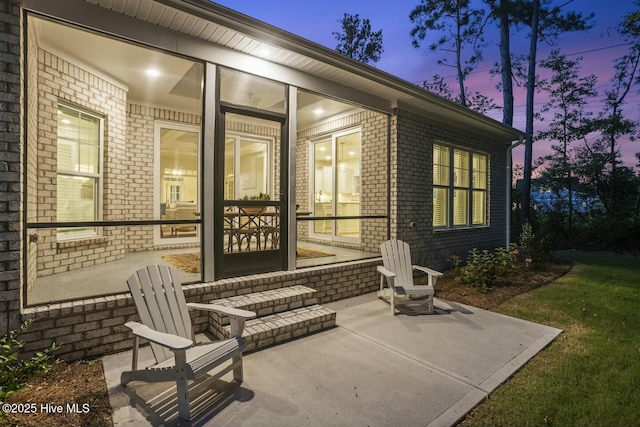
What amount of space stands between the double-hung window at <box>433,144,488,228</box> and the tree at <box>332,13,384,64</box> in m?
11.5

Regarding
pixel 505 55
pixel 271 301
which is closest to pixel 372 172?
pixel 271 301

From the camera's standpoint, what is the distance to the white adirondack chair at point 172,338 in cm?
200

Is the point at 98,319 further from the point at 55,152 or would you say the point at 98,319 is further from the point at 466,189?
the point at 466,189

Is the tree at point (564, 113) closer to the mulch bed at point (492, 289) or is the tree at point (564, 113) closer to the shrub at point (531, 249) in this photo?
the shrub at point (531, 249)

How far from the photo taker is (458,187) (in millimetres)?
7191

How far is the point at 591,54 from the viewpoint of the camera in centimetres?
1216

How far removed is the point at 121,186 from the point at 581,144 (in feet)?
52.4

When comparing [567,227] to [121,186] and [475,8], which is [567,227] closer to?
[475,8]

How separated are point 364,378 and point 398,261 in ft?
7.58

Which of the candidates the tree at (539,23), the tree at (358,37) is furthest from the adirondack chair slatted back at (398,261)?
the tree at (358,37)

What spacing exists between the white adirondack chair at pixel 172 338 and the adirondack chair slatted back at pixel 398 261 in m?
2.58

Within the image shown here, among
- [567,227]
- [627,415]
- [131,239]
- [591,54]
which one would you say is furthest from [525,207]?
[131,239]

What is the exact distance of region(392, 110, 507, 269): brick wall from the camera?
5.59 m

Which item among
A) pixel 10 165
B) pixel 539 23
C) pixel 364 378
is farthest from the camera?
pixel 539 23
